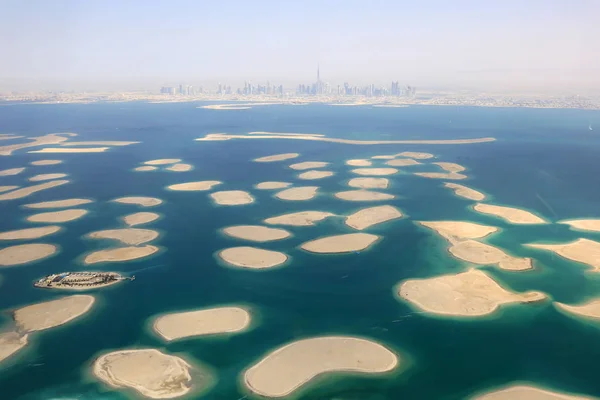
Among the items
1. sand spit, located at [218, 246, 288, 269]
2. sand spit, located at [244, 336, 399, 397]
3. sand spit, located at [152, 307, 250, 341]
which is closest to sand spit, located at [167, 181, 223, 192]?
sand spit, located at [218, 246, 288, 269]

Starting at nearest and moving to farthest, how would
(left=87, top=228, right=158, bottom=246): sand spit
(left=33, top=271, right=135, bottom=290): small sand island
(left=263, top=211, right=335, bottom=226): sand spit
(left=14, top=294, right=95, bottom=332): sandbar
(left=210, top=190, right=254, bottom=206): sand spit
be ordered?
(left=14, top=294, right=95, bottom=332): sandbar → (left=33, top=271, right=135, bottom=290): small sand island → (left=87, top=228, right=158, bottom=246): sand spit → (left=263, top=211, right=335, bottom=226): sand spit → (left=210, top=190, right=254, bottom=206): sand spit

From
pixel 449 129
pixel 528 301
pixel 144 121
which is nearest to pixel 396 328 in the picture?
pixel 528 301

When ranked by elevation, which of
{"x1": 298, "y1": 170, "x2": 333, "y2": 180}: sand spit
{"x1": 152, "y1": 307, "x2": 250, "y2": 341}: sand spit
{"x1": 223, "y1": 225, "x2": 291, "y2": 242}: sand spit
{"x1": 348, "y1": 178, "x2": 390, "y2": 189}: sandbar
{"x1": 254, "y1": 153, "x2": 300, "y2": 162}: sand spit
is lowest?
{"x1": 152, "y1": 307, "x2": 250, "y2": 341}: sand spit

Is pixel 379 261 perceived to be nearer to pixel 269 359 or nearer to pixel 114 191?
pixel 269 359

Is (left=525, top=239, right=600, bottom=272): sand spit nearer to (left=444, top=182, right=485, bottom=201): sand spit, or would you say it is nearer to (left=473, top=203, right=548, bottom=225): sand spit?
(left=473, top=203, right=548, bottom=225): sand spit

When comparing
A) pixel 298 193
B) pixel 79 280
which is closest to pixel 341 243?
pixel 298 193

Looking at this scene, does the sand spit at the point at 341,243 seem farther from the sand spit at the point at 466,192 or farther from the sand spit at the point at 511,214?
the sand spit at the point at 466,192

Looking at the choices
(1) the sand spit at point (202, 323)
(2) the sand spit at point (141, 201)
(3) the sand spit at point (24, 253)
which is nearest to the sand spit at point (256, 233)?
(1) the sand spit at point (202, 323)
